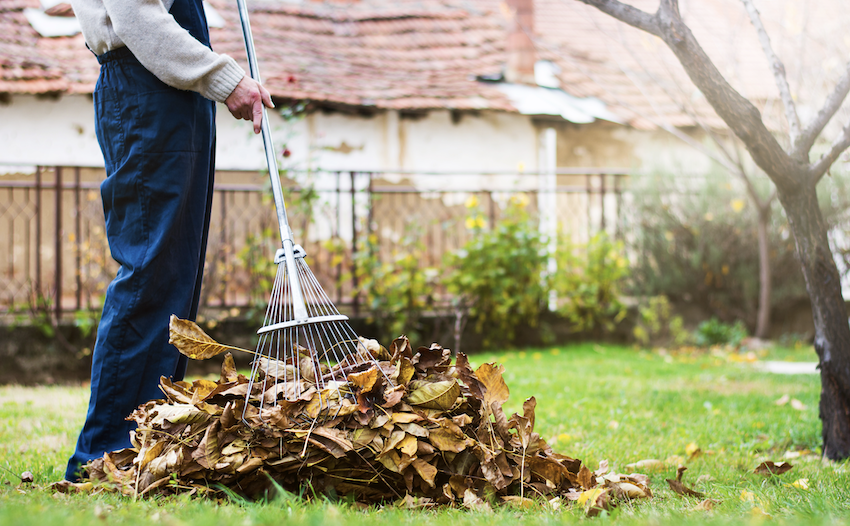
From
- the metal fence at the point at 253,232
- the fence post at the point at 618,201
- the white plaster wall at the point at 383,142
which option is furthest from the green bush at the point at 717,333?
the white plaster wall at the point at 383,142

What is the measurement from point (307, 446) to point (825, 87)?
21.4 ft

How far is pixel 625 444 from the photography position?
8.23 feet

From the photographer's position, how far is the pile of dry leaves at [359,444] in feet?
5.09

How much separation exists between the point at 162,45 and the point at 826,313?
2.41 metres

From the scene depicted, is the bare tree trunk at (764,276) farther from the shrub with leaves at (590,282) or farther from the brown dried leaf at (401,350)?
the brown dried leaf at (401,350)

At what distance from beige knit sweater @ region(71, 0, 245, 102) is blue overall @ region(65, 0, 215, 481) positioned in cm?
8

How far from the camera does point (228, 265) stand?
5.46 meters

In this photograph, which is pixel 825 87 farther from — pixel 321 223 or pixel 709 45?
pixel 321 223

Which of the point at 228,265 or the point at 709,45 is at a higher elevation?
the point at 709,45

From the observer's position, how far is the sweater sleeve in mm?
1765

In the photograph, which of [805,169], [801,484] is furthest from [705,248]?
[801,484]

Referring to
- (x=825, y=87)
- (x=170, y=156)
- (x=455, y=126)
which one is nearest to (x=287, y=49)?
(x=455, y=126)

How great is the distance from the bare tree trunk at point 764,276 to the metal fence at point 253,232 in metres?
1.33

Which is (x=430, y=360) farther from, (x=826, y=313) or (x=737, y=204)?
(x=737, y=204)
